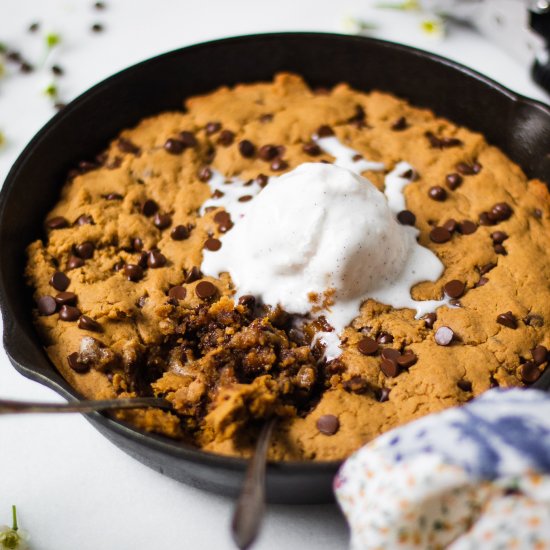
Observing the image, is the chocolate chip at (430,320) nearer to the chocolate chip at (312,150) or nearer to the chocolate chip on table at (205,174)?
the chocolate chip at (312,150)

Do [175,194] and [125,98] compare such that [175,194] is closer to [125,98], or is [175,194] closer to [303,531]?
[125,98]

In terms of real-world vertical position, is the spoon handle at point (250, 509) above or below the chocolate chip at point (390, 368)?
above

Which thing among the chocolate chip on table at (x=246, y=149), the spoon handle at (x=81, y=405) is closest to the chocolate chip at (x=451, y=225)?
the chocolate chip on table at (x=246, y=149)

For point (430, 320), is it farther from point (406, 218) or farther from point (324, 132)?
point (324, 132)

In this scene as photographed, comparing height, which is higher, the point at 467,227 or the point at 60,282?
the point at 467,227

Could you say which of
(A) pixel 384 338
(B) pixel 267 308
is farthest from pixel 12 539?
(A) pixel 384 338

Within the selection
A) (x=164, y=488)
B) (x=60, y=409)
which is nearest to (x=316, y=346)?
(x=164, y=488)

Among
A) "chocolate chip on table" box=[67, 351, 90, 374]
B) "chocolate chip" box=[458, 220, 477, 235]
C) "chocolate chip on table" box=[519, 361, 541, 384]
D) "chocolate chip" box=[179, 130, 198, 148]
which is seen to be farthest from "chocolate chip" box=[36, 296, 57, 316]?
"chocolate chip on table" box=[519, 361, 541, 384]
